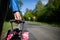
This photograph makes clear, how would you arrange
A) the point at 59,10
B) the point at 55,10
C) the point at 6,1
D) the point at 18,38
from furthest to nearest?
the point at 55,10
the point at 59,10
the point at 18,38
the point at 6,1

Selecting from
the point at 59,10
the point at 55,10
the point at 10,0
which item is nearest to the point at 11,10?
the point at 10,0

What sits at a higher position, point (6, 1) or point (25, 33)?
point (6, 1)

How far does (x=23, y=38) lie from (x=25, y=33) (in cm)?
7

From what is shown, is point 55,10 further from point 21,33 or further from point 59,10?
point 21,33

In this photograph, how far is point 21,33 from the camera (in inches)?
82.6

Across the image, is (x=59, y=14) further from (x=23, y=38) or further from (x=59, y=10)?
(x=23, y=38)

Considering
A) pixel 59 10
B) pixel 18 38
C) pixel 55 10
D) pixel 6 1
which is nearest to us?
pixel 6 1

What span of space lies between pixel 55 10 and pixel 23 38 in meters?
60.5

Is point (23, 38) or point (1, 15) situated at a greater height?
point (1, 15)

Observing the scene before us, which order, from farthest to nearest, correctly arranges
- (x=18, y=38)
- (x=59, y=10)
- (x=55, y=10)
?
(x=55, y=10) < (x=59, y=10) < (x=18, y=38)

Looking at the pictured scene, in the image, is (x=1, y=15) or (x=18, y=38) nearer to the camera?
(x=1, y=15)

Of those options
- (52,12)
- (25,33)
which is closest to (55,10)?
(52,12)

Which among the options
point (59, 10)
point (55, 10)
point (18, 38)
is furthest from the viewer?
point (55, 10)

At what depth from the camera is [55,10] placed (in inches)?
2448
